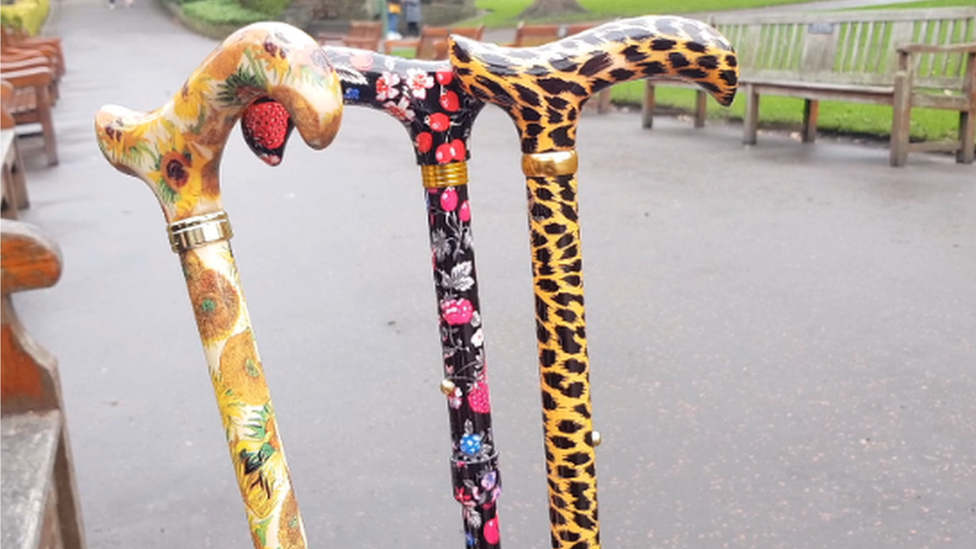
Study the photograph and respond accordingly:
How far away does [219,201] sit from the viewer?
1.14m

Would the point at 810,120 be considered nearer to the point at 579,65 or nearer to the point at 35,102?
the point at 35,102

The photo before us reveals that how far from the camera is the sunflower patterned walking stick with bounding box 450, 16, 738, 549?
116cm

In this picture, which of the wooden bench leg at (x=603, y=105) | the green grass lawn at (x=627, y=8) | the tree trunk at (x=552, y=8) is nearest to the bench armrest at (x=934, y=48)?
the wooden bench leg at (x=603, y=105)

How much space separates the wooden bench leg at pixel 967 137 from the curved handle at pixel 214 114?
6379 millimetres

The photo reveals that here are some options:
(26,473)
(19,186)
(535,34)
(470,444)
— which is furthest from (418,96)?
(535,34)

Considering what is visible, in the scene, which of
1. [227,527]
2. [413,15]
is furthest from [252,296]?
[413,15]

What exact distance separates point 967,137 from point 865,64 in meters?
1.09

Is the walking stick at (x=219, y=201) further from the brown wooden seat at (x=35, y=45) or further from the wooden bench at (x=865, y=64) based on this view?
the brown wooden seat at (x=35, y=45)

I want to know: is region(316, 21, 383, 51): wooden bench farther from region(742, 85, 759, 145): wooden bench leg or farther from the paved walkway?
the paved walkway

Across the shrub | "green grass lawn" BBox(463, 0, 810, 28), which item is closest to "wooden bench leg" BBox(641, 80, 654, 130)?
"green grass lawn" BBox(463, 0, 810, 28)

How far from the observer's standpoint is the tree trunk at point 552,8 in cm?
2122

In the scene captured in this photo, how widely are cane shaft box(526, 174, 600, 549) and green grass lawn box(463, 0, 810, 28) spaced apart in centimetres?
1780

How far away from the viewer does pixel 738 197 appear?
239 inches

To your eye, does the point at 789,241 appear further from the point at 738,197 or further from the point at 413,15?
the point at 413,15
